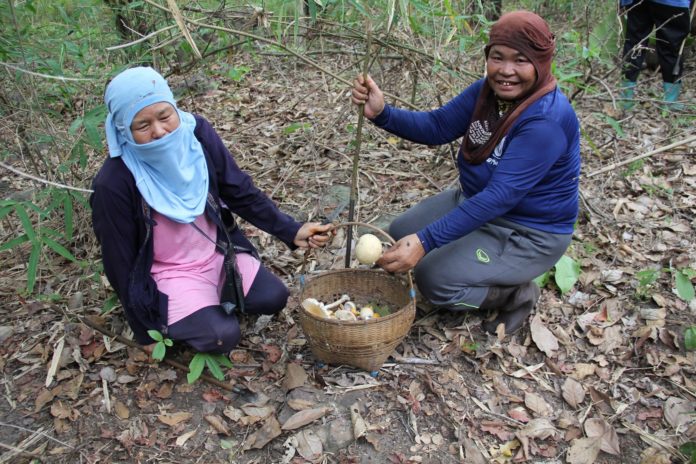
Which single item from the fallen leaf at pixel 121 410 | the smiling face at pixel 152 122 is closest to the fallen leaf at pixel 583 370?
the fallen leaf at pixel 121 410

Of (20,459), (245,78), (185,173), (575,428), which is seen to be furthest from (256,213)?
(245,78)

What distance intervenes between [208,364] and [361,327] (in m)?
0.71

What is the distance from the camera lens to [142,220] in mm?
2318

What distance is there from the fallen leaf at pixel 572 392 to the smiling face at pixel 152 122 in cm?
209

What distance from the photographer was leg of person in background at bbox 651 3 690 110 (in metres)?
4.54

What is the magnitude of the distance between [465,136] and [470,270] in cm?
67

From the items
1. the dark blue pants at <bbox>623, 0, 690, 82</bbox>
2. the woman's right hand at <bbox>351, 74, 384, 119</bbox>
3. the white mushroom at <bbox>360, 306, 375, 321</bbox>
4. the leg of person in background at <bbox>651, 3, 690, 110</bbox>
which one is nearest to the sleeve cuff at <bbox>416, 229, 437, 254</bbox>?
the white mushroom at <bbox>360, 306, 375, 321</bbox>

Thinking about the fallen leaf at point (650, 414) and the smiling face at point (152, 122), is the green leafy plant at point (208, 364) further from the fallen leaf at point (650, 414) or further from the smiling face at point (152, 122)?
the fallen leaf at point (650, 414)

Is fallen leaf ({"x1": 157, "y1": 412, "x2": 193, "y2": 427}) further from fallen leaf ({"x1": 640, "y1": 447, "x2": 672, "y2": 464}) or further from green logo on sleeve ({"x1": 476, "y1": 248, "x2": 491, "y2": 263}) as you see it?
fallen leaf ({"x1": 640, "y1": 447, "x2": 672, "y2": 464})

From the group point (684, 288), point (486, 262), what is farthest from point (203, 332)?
point (684, 288)

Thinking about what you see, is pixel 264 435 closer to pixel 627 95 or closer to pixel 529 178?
pixel 529 178

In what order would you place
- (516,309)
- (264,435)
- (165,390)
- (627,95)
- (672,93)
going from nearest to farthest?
(264,435) < (165,390) < (516,309) < (672,93) < (627,95)

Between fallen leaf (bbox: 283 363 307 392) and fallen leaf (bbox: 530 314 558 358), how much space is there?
1.18 m

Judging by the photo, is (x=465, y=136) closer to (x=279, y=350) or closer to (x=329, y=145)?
(x=279, y=350)
